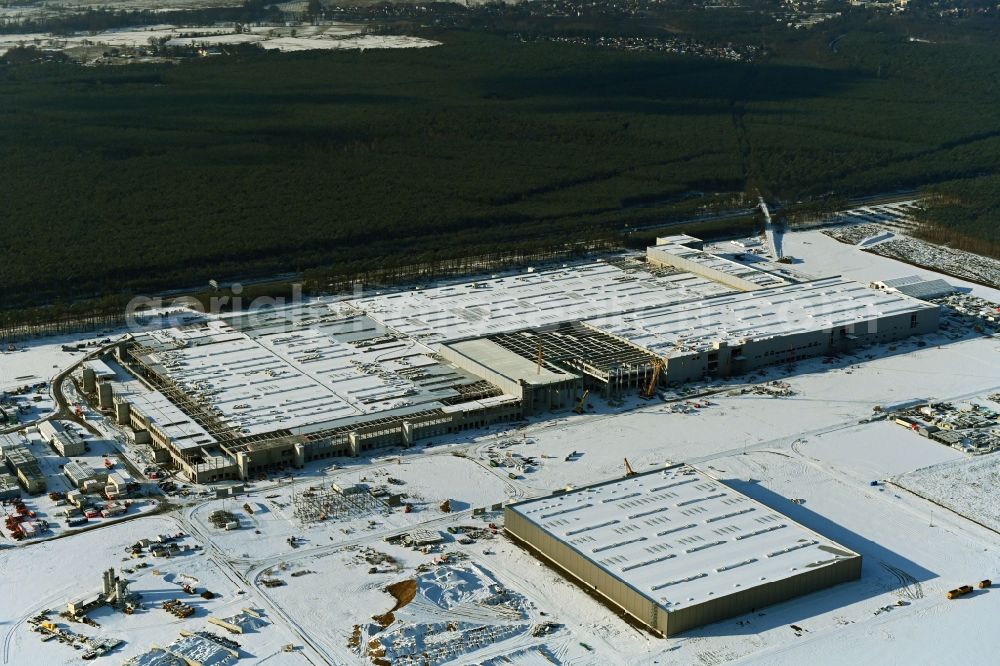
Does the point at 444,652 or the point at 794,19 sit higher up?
the point at 794,19

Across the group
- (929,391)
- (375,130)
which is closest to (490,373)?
(929,391)

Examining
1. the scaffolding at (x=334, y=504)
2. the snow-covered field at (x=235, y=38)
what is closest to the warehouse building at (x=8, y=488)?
the scaffolding at (x=334, y=504)

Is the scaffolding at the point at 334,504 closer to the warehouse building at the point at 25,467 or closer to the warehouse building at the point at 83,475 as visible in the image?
the warehouse building at the point at 83,475

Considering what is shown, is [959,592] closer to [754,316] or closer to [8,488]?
[754,316]

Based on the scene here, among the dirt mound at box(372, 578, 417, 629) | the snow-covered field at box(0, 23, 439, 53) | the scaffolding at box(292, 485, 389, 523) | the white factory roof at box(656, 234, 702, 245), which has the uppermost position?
the snow-covered field at box(0, 23, 439, 53)

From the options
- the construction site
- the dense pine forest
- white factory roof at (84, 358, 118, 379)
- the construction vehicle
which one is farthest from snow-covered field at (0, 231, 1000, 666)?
the dense pine forest

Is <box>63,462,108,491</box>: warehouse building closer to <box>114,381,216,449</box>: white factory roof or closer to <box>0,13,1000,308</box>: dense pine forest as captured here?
<box>114,381,216,449</box>: white factory roof

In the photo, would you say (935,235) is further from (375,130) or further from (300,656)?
(300,656)
